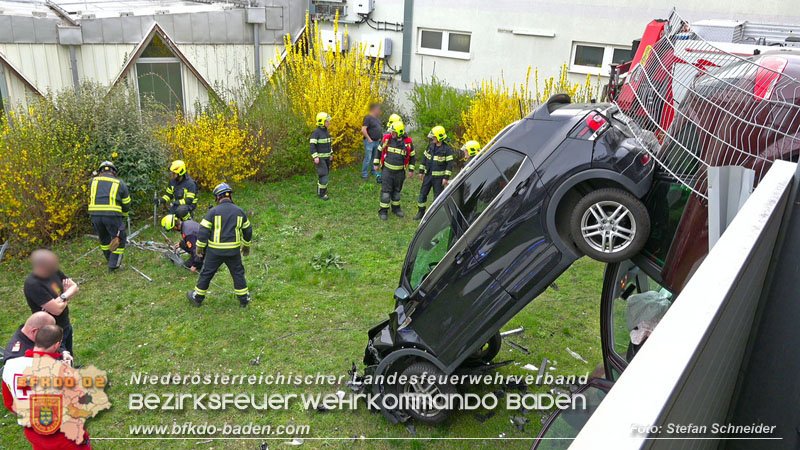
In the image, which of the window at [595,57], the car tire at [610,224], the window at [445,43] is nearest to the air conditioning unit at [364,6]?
the window at [445,43]

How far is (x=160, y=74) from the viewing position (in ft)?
49.6

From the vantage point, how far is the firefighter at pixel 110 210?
27.0ft

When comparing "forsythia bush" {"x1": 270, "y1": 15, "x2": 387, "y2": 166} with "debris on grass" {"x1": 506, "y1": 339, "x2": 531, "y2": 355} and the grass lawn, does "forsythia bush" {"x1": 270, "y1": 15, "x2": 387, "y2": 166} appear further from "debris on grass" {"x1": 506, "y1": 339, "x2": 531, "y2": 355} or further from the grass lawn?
"debris on grass" {"x1": 506, "y1": 339, "x2": 531, "y2": 355}

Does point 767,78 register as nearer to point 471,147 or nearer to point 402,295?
point 402,295

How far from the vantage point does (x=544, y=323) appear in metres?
7.26

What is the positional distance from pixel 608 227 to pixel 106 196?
24.6ft

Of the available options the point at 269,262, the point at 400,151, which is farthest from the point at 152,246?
the point at 400,151

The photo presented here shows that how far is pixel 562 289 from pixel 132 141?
824 centimetres

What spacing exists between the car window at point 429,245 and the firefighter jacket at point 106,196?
544 cm

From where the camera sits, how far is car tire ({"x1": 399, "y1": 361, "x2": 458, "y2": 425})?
500 centimetres

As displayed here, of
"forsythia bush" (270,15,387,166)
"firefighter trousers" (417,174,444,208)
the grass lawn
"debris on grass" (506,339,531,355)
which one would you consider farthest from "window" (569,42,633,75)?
"debris on grass" (506,339,531,355)

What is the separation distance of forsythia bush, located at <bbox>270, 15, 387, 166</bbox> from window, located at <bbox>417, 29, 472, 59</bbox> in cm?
385

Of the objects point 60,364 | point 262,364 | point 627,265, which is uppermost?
point 627,265

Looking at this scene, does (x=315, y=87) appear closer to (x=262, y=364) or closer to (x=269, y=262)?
(x=269, y=262)
